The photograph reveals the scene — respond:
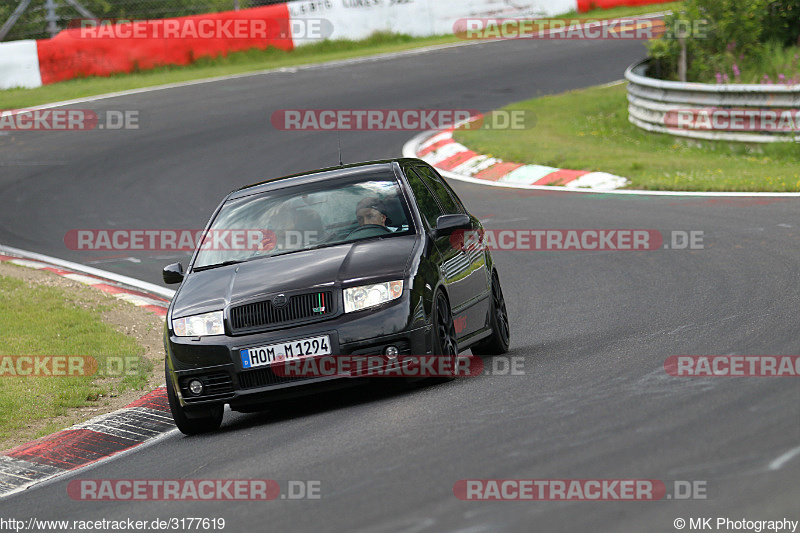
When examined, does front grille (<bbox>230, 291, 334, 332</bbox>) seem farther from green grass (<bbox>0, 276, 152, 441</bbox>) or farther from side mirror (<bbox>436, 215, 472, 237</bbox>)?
green grass (<bbox>0, 276, 152, 441</bbox>)

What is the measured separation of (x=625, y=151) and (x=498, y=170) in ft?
7.94

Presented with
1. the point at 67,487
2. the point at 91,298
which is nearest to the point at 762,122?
the point at 91,298

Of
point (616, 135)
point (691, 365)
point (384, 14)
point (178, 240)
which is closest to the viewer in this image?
point (691, 365)

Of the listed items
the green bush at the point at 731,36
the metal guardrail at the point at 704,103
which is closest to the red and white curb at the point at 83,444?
the metal guardrail at the point at 704,103

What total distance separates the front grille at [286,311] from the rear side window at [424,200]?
1.31 metres

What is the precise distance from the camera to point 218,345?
7562 millimetres

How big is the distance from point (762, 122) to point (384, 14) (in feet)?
51.3

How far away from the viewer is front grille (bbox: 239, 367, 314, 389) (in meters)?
7.49

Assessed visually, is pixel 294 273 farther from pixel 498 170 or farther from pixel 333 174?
pixel 498 170

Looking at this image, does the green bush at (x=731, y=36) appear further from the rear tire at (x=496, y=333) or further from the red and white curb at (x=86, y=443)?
the red and white curb at (x=86, y=443)

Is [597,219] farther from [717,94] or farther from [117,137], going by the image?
[117,137]

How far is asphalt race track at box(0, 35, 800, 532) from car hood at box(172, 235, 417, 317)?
30.9 inches

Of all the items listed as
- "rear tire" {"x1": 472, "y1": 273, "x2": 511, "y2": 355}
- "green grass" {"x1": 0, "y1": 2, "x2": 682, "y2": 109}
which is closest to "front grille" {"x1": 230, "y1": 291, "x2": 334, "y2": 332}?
"rear tire" {"x1": 472, "y1": 273, "x2": 511, "y2": 355}

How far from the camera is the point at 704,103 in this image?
1930 centimetres
